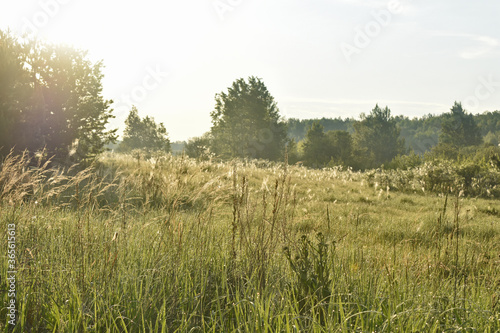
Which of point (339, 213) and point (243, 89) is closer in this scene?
point (339, 213)

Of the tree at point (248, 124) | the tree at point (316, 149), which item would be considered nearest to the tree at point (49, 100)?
the tree at point (248, 124)

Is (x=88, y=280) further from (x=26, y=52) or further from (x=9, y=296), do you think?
(x=26, y=52)

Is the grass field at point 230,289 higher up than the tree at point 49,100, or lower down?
lower down

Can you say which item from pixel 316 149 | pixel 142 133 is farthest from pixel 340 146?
pixel 142 133

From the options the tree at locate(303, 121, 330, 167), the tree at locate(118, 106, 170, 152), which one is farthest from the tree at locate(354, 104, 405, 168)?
the tree at locate(118, 106, 170, 152)

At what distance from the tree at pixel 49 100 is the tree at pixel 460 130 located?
58445 mm

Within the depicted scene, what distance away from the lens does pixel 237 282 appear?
289cm

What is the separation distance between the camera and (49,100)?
39.9 ft

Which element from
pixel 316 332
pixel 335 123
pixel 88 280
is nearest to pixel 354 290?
pixel 316 332

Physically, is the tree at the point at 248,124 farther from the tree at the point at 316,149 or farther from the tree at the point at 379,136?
the tree at the point at 379,136

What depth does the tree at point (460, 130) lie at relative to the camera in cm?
5909

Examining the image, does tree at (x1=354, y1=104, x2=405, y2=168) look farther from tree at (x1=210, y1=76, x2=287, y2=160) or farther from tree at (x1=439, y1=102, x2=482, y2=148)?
tree at (x1=210, y1=76, x2=287, y2=160)

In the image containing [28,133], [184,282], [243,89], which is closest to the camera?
[184,282]

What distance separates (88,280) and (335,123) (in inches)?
4892
